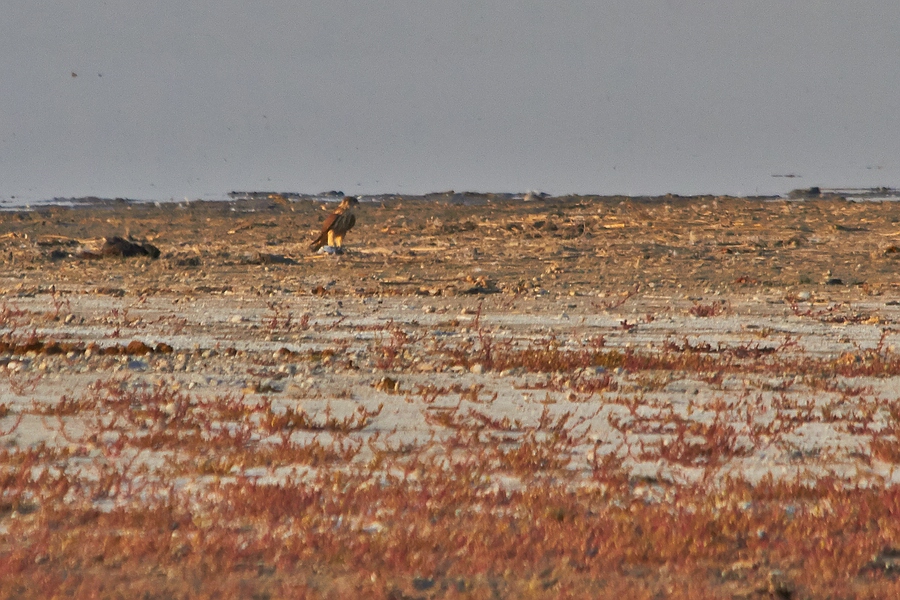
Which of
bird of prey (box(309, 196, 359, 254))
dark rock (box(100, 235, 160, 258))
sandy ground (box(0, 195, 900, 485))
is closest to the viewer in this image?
sandy ground (box(0, 195, 900, 485))

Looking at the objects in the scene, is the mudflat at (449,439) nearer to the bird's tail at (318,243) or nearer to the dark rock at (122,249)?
the dark rock at (122,249)

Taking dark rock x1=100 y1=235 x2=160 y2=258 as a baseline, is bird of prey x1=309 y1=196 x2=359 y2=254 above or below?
above

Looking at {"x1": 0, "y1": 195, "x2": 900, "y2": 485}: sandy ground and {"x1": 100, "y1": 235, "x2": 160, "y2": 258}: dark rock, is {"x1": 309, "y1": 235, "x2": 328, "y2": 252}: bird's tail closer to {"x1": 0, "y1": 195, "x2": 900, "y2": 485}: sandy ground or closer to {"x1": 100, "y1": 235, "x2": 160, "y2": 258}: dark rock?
{"x1": 0, "y1": 195, "x2": 900, "y2": 485}: sandy ground

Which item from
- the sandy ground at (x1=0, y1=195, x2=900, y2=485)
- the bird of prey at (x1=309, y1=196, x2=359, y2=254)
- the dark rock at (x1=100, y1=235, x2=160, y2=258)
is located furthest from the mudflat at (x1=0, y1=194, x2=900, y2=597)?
the bird of prey at (x1=309, y1=196, x2=359, y2=254)

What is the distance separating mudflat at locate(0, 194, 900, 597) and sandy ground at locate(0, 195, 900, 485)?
6cm

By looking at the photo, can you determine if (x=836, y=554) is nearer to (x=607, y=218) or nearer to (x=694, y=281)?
(x=694, y=281)

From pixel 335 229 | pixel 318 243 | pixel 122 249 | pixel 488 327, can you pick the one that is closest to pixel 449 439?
pixel 488 327

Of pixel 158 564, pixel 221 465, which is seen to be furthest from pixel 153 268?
pixel 158 564

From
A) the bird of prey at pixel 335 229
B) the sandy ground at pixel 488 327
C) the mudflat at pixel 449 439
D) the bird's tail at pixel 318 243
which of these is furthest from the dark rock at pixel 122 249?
the mudflat at pixel 449 439

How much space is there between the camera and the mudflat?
199 inches

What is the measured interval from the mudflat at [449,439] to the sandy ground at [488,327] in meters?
0.06

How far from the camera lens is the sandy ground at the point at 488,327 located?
28.6ft

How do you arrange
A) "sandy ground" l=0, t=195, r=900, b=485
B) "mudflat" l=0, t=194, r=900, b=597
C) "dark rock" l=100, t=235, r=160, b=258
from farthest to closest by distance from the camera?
"dark rock" l=100, t=235, r=160, b=258 → "sandy ground" l=0, t=195, r=900, b=485 → "mudflat" l=0, t=194, r=900, b=597

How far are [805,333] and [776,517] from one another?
347 inches
